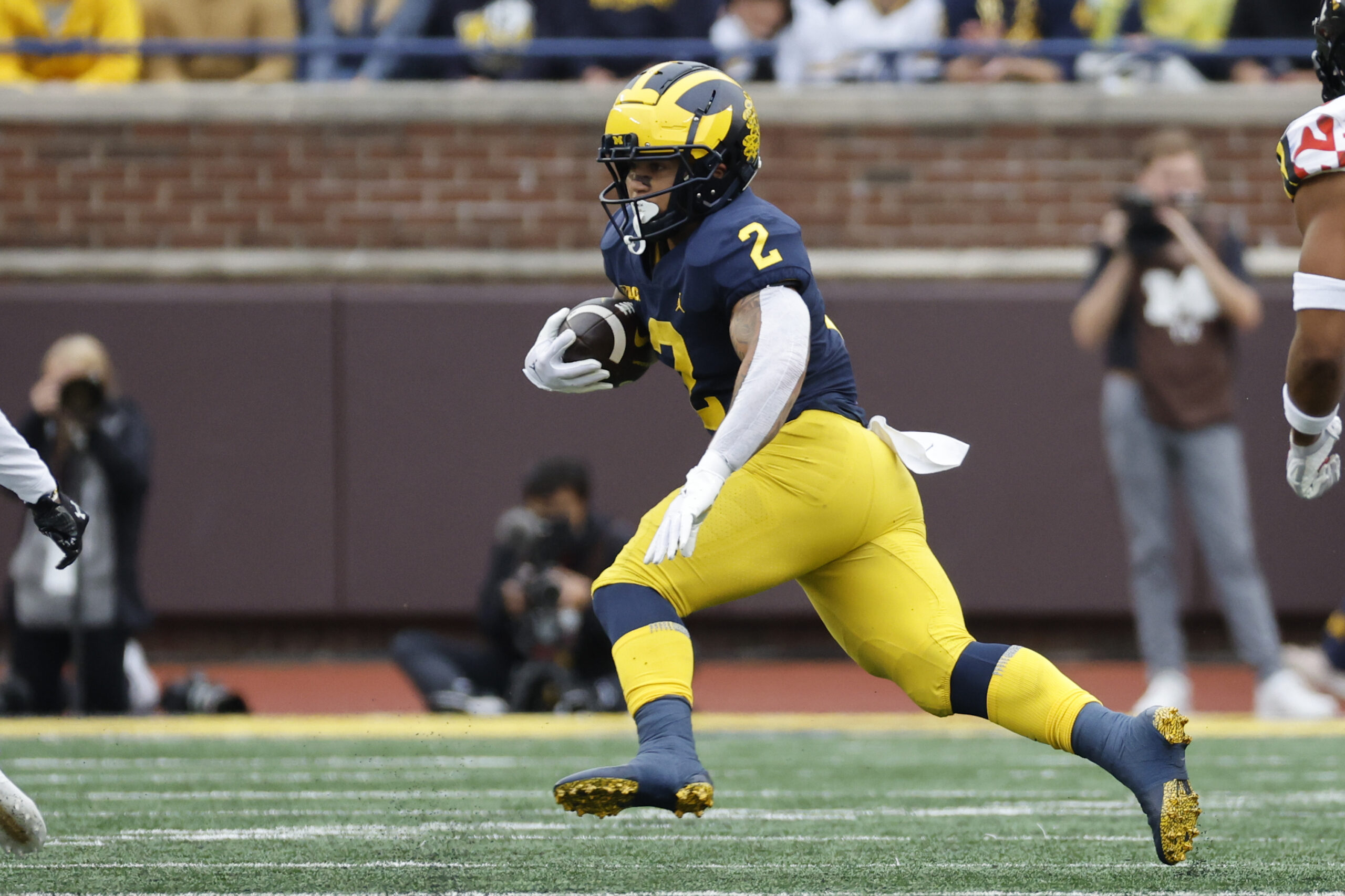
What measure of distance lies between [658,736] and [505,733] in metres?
3.44

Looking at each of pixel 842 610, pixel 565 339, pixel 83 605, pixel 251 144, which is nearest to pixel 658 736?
pixel 842 610

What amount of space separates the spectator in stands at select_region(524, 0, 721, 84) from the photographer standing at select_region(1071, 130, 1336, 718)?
291 cm

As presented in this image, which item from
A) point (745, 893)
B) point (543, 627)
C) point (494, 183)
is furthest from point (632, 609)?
point (494, 183)

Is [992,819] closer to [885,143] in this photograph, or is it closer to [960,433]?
[960,433]

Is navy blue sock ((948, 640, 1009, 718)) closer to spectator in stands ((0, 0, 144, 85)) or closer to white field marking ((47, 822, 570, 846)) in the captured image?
white field marking ((47, 822, 570, 846))

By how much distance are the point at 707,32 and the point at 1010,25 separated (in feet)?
5.46

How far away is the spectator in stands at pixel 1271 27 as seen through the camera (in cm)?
998

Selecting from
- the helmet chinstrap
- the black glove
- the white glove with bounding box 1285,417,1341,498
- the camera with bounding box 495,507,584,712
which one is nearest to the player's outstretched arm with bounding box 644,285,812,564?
the helmet chinstrap

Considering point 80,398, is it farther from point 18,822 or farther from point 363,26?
point 18,822

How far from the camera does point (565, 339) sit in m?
4.01

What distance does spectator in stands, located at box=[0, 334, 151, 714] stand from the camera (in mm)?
7379

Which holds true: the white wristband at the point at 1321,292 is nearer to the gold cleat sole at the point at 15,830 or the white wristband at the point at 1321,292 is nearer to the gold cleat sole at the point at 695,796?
the gold cleat sole at the point at 695,796

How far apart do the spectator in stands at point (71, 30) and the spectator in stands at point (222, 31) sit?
0.68 ft

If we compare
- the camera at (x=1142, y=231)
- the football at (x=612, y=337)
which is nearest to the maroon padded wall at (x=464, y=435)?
the camera at (x=1142, y=231)
